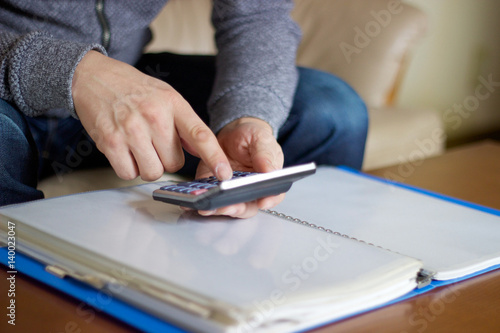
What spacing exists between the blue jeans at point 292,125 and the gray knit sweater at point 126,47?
50mm

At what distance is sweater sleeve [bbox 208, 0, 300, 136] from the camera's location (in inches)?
28.9

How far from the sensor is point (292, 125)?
35.5 inches

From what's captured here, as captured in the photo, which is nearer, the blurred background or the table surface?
the table surface

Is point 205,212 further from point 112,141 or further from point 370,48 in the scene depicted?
point 370,48

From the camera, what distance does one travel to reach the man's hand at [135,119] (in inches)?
21.1

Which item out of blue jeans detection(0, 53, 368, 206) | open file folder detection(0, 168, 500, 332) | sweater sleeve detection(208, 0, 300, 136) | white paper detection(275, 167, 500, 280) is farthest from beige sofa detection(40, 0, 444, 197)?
open file folder detection(0, 168, 500, 332)

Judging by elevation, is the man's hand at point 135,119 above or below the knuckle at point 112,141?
above

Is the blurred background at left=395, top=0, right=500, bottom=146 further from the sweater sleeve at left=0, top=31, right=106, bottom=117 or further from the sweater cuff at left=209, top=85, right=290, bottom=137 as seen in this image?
the sweater sleeve at left=0, top=31, right=106, bottom=117

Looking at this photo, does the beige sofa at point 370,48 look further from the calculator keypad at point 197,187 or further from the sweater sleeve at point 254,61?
the calculator keypad at point 197,187

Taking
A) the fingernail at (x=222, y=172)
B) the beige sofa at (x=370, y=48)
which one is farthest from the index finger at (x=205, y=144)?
the beige sofa at (x=370, y=48)

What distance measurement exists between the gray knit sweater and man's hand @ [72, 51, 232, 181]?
0.04 meters

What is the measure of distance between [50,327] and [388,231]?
0.32 metres

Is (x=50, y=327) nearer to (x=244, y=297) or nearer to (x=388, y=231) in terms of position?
(x=244, y=297)

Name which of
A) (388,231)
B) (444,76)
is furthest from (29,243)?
(444,76)
